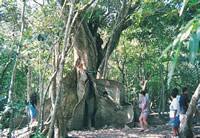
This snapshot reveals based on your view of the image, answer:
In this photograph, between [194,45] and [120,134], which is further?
[120,134]

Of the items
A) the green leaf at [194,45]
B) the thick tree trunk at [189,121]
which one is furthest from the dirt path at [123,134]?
the green leaf at [194,45]

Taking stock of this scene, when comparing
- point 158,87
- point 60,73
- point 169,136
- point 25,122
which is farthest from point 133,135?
point 158,87

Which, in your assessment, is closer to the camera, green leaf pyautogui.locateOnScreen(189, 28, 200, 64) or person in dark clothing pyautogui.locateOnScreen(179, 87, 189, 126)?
green leaf pyautogui.locateOnScreen(189, 28, 200, 64)

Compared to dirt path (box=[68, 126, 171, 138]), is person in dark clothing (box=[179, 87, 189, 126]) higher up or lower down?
higher up

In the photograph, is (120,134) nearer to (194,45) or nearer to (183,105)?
(183,105)

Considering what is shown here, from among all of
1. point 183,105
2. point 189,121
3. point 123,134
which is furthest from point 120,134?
point 189,121

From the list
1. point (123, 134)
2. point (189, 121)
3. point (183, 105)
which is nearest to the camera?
point (189, 121)

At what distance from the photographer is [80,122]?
47.5 ft

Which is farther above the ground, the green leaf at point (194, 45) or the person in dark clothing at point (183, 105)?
the person in dark clothing at point (183, 105)

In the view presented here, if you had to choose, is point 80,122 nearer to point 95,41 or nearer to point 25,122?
point 95,41

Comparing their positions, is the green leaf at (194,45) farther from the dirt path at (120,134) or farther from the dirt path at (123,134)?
the dirt path at (123,134)

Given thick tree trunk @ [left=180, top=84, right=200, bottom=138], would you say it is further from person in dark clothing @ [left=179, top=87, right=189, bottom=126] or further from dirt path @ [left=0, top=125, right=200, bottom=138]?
dirt path @ [left=0, top=125, right=200, bottom=138]

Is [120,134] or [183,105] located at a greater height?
[183,105]

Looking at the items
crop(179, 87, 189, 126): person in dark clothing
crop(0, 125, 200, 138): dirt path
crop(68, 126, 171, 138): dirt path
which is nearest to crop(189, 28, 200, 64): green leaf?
crop(179, 87, 189, 126): person in dark clothing
